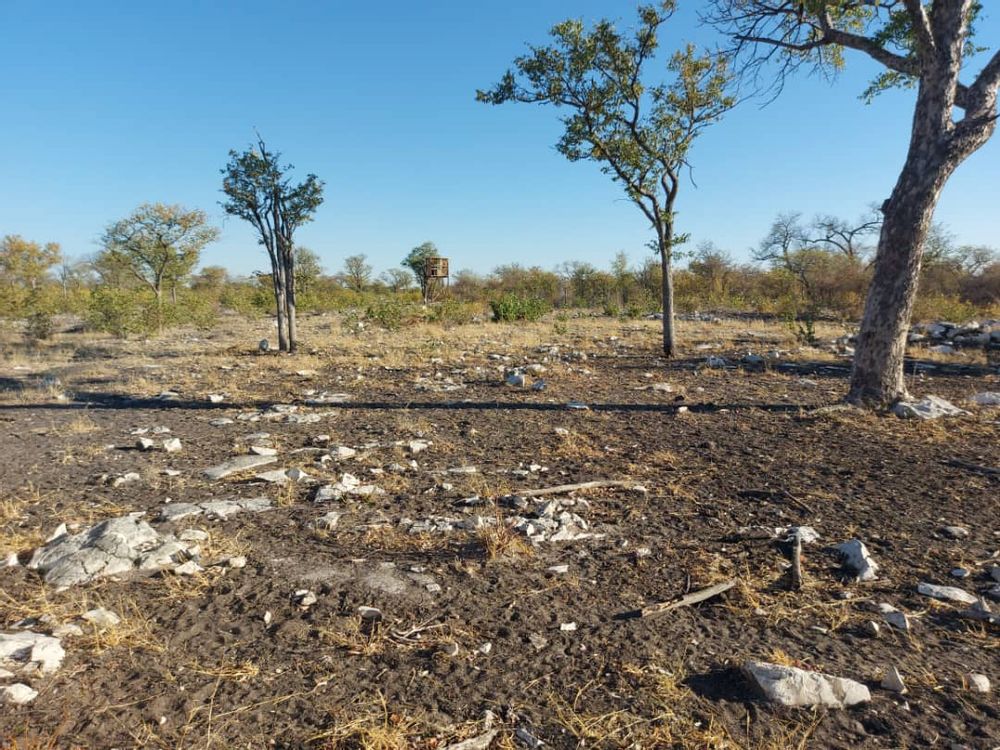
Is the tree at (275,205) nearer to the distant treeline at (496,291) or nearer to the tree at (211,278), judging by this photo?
the distant treeline at (496,291)

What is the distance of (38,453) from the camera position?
15.1 ft

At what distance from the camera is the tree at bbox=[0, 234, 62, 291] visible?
98.7 feet

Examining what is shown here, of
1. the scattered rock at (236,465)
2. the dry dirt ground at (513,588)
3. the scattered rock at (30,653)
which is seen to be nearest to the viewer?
the dry dirt ground at (513,588)

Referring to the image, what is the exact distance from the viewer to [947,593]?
2332 mm

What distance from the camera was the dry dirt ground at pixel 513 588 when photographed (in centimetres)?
167

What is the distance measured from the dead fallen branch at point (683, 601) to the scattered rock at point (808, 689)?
1.66 feet

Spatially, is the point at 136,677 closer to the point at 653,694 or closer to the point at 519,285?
the point at 653,694

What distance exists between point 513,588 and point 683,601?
2.55ft

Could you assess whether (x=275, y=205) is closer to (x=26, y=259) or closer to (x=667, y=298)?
(x=667, y=298)

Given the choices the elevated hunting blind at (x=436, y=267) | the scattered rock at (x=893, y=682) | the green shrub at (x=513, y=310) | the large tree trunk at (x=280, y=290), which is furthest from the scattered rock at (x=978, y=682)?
the elevated hunting blind at (x=436, y=267)

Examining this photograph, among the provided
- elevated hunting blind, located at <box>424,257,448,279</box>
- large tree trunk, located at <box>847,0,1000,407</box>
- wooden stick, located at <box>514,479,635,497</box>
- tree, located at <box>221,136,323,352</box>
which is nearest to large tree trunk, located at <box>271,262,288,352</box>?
tree, located at <box>221,136,323,352</box>

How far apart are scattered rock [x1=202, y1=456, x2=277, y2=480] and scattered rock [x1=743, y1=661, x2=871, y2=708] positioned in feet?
12.5

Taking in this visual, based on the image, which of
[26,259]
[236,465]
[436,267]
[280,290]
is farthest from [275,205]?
[26,259]

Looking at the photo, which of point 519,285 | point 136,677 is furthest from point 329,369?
point 519,285
